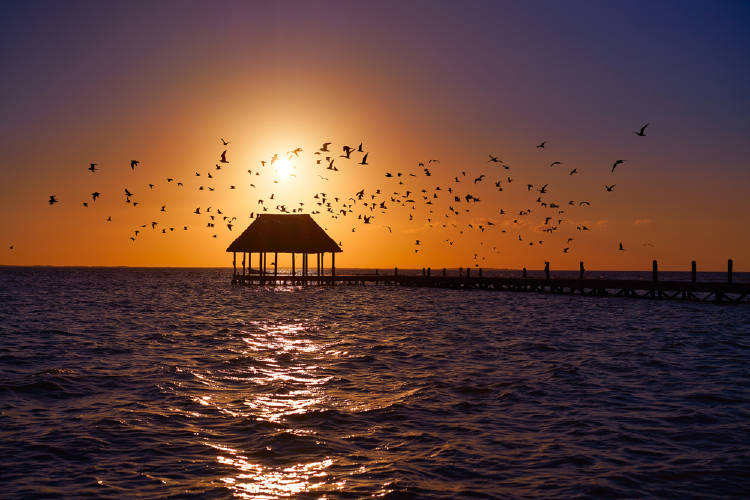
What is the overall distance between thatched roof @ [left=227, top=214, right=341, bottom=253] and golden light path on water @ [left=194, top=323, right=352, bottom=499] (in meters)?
40.5

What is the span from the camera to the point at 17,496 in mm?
7516

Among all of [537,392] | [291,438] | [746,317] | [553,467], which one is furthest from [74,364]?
[746,317]

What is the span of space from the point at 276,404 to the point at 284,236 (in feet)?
174

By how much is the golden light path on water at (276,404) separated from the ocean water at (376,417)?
0.04 m

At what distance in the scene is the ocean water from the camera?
8109 millimetres

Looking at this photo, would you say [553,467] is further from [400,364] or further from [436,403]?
[400,364]

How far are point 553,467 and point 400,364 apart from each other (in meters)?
8.88

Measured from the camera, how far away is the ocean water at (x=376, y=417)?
8.11 meters

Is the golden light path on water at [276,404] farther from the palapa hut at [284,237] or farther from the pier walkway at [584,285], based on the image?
the palapa hut at [284,237]

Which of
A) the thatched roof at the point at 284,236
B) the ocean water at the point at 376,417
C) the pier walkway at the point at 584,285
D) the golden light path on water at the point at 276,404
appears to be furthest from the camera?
the thatched roof at the point at 284,236

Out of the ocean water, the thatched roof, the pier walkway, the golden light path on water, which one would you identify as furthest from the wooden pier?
the golden light path on water

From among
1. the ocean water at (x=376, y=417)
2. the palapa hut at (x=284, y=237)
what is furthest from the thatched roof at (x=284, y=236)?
the ocean water at (x=376, y=417)

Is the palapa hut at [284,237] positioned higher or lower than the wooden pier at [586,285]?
higher

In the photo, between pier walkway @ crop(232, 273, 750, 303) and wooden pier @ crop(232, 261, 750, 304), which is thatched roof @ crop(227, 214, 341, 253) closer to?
wooden pier @ crop(232, 261, 750, 304)
